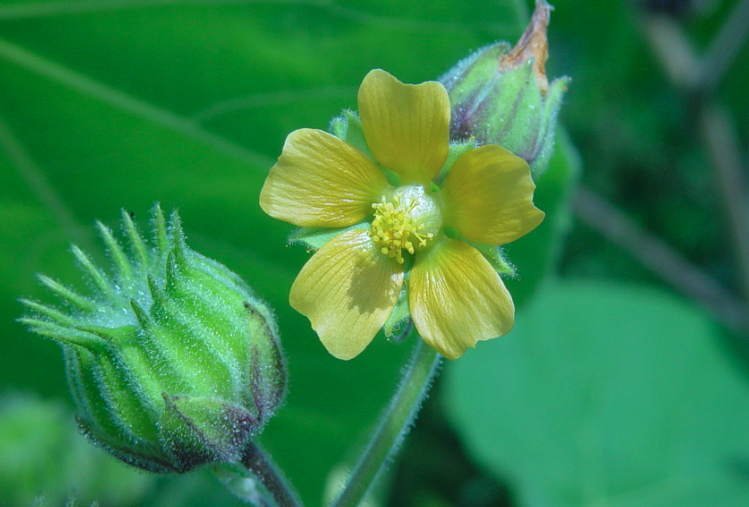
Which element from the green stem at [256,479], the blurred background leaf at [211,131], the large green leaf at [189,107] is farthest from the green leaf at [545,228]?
the green stem at [256,479]

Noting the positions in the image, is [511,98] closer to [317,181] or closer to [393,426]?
[317,181]

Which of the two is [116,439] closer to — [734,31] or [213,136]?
[213,136]

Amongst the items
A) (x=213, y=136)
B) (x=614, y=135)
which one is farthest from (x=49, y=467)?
(x=614, y=135)

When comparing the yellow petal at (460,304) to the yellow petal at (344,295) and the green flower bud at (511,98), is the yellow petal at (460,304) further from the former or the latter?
the green flower bud at (511,98)

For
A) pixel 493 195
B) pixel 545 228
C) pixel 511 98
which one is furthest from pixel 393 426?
pixel 545 228

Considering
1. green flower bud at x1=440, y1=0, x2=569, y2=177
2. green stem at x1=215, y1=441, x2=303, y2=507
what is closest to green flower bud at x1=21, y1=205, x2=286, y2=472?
green stem at x1=215, y1=441, x2=303, y2=507
